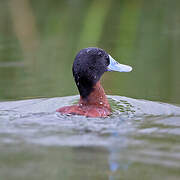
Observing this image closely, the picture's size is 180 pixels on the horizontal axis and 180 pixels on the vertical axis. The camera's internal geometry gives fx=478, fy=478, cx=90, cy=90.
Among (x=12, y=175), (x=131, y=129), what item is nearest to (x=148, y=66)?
(x=131, y=129)

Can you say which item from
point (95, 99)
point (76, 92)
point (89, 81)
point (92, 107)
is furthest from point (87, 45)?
point (92, 107)

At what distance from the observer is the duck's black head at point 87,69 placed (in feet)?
21.8

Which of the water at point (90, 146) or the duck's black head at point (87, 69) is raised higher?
the duck's black head at point (87, 69)

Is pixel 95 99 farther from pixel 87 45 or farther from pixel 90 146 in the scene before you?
pixel 87 45

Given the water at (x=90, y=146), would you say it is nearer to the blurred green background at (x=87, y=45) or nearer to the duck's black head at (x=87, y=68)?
the duck's black head at (x=87, y=68)

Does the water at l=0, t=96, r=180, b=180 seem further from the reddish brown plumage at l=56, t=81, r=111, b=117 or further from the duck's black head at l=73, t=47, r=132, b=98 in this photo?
the duck's black head at l=73, t=47, r=132, b=98

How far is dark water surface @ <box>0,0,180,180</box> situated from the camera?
4.43 metres

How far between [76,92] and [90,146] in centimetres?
348

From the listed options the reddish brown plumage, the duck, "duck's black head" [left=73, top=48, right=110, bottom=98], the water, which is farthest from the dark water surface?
"duck's black head" [left=73, top=48, right=110, bottom=98]

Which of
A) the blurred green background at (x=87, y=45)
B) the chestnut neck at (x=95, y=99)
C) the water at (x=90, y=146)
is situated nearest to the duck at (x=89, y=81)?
the chestnut neck at (x=95, y=99)

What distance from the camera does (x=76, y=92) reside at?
829cm

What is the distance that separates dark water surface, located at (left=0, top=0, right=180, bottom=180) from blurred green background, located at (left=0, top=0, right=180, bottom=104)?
22 mm

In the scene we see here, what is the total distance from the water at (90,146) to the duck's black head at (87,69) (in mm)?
614

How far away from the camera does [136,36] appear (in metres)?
12.2
